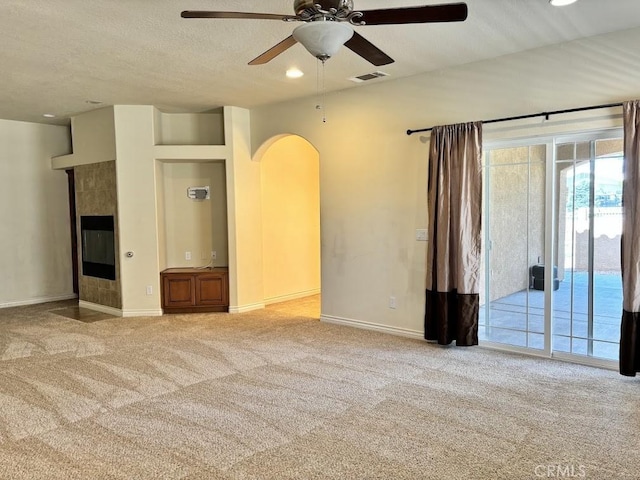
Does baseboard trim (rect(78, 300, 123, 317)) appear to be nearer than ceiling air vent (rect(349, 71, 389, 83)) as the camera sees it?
No

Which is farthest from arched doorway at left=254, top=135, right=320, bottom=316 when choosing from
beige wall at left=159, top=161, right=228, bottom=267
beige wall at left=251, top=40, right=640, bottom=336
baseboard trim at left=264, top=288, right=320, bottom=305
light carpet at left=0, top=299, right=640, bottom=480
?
light carpet at left=0, top=299, right=640, bottom=480

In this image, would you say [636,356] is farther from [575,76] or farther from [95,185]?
[95,185]

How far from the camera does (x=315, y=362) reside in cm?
445

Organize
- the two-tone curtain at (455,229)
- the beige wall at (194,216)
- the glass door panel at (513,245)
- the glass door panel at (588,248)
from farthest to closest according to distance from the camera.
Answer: the beige wall at (194,216), the two-tone curtain at (455,229), the glass door panel at (513,245), the glass door panel at (588,248)

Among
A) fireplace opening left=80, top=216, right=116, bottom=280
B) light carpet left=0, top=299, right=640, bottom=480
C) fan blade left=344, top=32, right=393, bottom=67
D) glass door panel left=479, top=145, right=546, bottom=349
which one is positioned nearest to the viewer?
light carpet left=0, top=299, right=640, bottom=480

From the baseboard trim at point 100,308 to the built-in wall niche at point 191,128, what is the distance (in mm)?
2527

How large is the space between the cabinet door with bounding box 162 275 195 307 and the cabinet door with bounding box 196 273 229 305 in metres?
0.10

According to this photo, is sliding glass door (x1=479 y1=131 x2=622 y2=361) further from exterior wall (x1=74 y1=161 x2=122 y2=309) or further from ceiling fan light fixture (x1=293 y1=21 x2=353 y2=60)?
exterior wall (x1=74 y1=161 x2=122 y2=309)

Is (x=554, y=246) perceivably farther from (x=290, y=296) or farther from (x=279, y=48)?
(x=290, y=296)

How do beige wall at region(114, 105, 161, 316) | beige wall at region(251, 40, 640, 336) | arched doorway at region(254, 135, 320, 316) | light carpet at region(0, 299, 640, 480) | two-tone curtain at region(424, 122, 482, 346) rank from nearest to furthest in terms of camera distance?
light carpet at region(0, 299, 640, 480)
beige wall at region(251, 40, 640, 336)
two-tone curtain at region(424, 122, 482, 346)
beige wall at region(114, 105, 161, 316)
arched doorway at region(254, 135, 320, 316)

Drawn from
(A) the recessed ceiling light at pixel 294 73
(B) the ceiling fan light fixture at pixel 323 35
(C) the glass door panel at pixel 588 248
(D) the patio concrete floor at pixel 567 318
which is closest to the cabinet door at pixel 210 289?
(A) the recessed ceiling light at pixel 294 73

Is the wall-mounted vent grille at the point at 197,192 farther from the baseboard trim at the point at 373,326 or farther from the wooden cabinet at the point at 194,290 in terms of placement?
the baseboard trim at the point at 373,326

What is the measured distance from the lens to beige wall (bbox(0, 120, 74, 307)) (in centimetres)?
738

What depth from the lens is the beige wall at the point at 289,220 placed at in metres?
7.37
